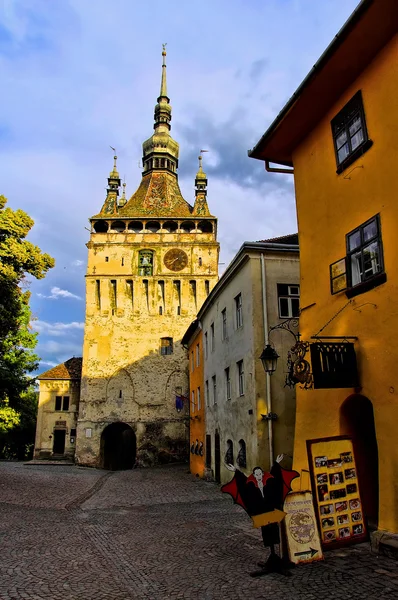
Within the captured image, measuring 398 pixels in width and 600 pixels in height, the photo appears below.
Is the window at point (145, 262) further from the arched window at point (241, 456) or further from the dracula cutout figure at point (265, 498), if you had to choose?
the dracula cutout figure at point (265, 498)

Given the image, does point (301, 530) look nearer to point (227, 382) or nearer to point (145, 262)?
point (227, 382)

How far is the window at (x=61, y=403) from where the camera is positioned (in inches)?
1611

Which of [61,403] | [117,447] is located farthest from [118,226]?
[117,447]

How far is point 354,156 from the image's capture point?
9.13 m

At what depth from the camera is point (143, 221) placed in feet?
143

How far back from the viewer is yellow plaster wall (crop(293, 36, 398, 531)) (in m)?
7.72

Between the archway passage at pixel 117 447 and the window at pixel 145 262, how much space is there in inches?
516

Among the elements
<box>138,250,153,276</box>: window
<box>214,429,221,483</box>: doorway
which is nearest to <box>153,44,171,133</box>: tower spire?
<box>138,250,153,276</box>: window

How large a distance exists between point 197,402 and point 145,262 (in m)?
17.4

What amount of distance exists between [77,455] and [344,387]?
32680 millimetres

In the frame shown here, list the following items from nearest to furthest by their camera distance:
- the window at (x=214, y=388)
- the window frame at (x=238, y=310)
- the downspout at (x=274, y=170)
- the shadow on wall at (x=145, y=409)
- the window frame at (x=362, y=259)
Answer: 1. the window frame at (x=362, y=259)
2. the downspout at (x=274, y=170)
3. the window frame at (x=238, y=310)
4. the window at (x=214, y=388)
5. the shadow on wall at (x=145, y=409)

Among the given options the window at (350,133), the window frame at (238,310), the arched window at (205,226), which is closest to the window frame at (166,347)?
the arched window at (205,226)

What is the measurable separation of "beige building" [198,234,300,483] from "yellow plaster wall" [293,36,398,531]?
512cm

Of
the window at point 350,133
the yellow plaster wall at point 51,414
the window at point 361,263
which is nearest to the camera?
the window at point 361,263
